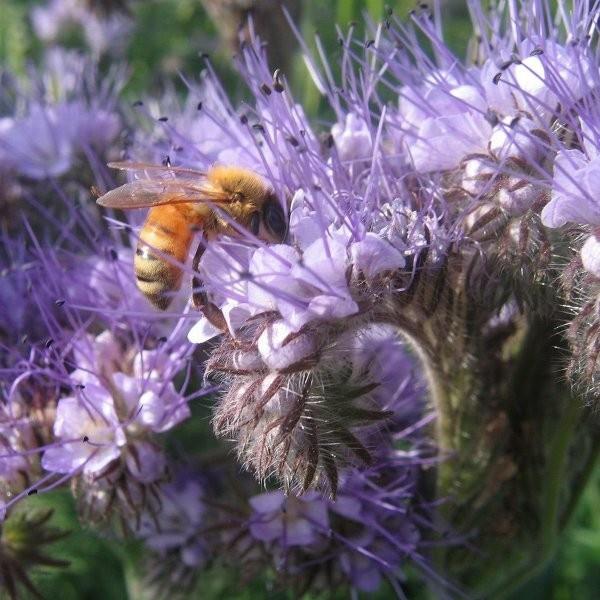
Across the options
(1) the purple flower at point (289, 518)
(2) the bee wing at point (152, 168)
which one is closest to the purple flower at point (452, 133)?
(2) the bee wing at point (152, 168)

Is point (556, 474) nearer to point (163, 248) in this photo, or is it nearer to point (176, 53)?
point (163, 248)

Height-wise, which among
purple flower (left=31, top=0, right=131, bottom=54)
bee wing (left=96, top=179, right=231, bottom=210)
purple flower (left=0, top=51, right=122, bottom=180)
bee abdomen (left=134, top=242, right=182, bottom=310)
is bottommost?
bee abdomen (left=134, top=242, right=182, bottom=310)

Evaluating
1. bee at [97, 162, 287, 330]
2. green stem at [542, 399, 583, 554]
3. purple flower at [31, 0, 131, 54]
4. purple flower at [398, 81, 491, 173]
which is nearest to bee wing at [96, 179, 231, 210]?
bee at [97, 162, 287, 330]

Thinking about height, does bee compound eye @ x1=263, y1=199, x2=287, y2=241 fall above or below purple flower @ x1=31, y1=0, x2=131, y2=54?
below

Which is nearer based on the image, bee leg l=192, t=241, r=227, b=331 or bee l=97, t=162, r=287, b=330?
bee leg l=192, t=241, r=227, b=331

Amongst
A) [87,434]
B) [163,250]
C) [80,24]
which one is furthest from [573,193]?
[80,24]

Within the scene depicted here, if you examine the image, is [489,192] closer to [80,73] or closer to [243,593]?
[243,593]

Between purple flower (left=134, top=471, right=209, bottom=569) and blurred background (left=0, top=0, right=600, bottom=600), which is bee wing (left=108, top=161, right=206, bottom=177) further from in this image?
purple flower (left=134, top=471, right=209, bottom=569)
